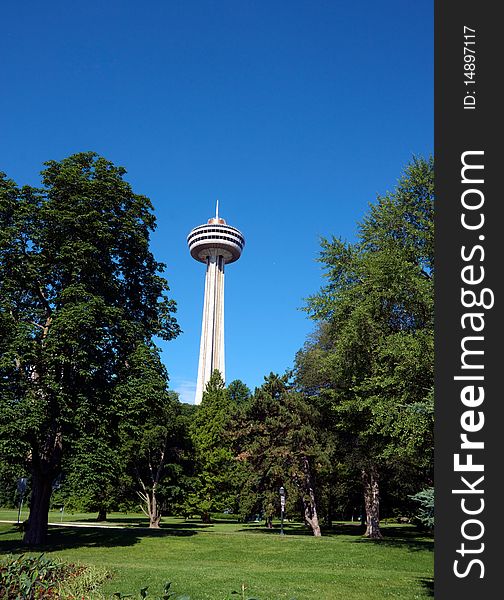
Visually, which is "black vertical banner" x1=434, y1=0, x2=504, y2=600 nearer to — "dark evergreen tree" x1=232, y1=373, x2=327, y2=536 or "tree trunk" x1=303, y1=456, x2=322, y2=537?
"dark evergreen tree" x1=232, y1=373, x2=327, y2=536

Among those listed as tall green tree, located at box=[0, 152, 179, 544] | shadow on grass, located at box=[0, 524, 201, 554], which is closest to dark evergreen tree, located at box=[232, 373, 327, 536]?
shadow on grass, located at box=[0, 524, 201, 554]

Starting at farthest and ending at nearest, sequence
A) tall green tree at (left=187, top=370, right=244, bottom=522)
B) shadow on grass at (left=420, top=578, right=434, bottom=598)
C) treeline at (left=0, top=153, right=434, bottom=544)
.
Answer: tall green tree at (left=187, top=370, right=244, bottom=522), treeline at (left=0, top=153, right=434, bottom=544), shadow on grass at (left=420, top=578, right=434, bottom=598)

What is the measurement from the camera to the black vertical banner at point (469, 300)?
12.9 feet

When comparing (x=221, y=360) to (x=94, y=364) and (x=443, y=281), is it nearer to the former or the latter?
(x=94, y=364)

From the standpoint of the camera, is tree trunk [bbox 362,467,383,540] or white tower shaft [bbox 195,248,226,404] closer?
tree trunk [bbox 362,467,383,540]

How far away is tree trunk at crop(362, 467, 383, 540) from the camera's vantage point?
27.3 m

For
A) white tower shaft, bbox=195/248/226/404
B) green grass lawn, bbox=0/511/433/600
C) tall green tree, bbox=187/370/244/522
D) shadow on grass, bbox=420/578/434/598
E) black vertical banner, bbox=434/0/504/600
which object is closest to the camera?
black vertical banner, bbox=434/0/504/600

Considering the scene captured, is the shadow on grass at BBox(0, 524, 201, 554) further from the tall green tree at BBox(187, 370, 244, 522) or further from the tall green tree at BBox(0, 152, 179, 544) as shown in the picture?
the tall green tree at BBox(187, 370, 244, 522)

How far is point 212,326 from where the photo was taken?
106m

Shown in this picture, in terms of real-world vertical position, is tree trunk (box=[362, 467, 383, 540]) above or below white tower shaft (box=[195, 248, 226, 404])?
below

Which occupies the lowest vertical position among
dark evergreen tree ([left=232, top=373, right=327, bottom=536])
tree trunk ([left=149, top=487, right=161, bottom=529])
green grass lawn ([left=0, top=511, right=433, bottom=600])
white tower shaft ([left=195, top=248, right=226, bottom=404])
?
tree trunk ([left=149, top=487, right=161, bottom=529])

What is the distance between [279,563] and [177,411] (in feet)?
86.8

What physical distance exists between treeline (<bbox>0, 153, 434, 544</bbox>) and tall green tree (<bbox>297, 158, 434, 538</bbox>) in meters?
0.08

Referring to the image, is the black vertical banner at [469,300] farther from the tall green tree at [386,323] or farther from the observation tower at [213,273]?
the observation tower at [213,273]
